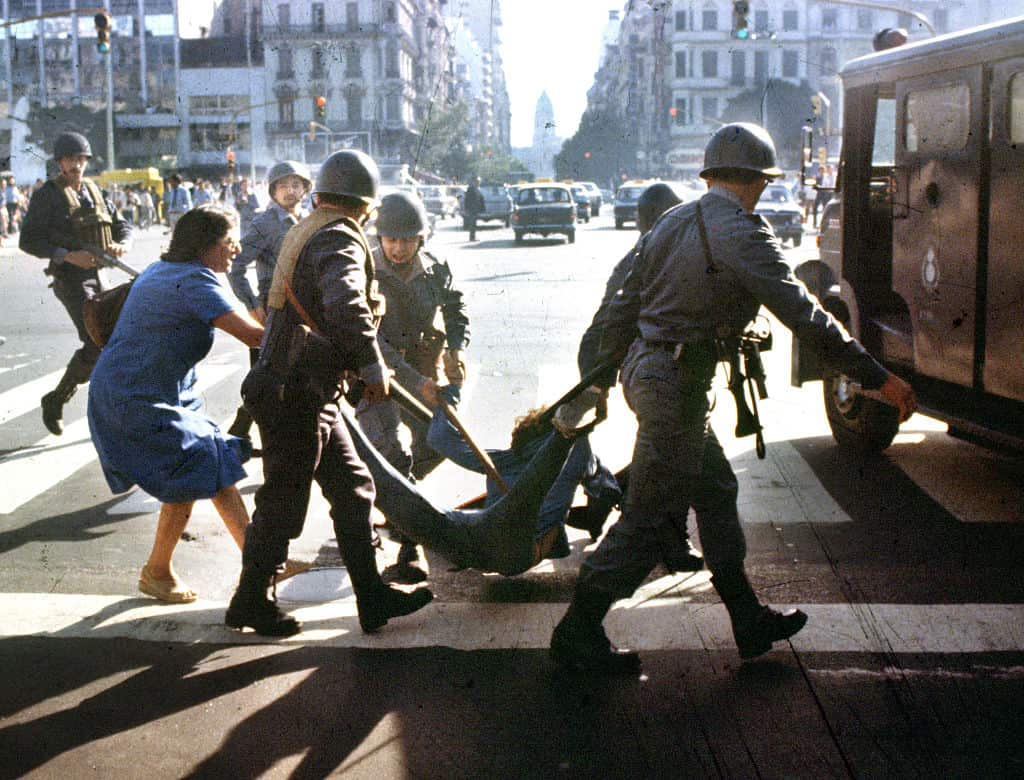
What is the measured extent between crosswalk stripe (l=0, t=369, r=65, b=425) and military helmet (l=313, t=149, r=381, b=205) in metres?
5.83

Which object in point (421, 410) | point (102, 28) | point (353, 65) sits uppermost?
point (353, 65)

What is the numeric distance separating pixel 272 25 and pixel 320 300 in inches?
2448

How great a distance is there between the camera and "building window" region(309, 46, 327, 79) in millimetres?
55475

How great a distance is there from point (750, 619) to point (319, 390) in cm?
169

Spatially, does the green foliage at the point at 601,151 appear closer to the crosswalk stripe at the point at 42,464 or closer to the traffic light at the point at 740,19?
the traffic light at the point at 740,19

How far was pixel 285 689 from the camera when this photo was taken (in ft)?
13.9

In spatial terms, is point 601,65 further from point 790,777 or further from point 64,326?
point 790,777

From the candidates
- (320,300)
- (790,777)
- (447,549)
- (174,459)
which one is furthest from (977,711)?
(174,459)

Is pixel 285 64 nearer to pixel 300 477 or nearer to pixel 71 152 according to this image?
pixel 71 152

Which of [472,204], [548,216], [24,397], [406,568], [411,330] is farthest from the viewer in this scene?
[472,204]

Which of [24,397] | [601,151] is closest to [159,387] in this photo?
[24,397]

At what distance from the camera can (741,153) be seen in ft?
14.2

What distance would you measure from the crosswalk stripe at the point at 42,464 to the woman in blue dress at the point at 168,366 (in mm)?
2115

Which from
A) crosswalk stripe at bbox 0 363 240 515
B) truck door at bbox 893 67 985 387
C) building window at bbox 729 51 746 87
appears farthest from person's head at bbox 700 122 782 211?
building window at bbox 729 51 746 87
